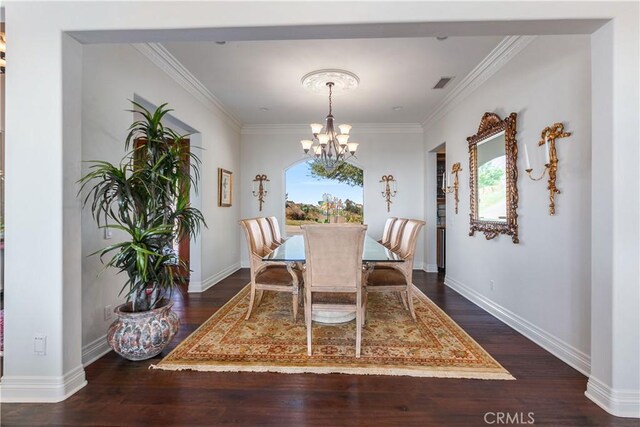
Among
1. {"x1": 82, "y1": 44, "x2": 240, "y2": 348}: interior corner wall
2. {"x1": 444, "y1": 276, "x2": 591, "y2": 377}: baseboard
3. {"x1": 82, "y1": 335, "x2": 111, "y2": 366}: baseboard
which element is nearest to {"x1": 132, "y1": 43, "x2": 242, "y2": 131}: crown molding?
{"x1": 82, "y1": 44, "x2": 240, "y2": 348}: interior corner wall

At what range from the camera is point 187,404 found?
1.74 m

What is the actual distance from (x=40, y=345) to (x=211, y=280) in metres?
2.61

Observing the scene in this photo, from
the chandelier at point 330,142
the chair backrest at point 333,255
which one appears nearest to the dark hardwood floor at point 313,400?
the chair backrest at point 333,255

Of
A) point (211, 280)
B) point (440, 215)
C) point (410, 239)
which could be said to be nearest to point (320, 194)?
point (440, 215)

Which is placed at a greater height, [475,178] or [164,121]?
[164,121]

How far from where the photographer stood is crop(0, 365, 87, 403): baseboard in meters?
1.76

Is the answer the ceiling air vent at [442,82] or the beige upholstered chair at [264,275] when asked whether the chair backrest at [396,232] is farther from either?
the ceiling air vent at [442,82]

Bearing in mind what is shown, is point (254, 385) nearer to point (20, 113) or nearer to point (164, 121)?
point (20, 113)

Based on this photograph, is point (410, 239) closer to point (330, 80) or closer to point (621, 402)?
point (621, 402)

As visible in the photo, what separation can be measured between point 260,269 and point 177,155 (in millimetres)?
1384

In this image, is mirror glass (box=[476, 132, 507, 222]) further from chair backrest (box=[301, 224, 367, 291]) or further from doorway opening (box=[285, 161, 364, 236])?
doorway opening (box=[285, 161, 364, 236])

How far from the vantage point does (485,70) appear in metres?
3.30

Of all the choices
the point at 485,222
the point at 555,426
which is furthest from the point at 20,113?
the point at 485,222

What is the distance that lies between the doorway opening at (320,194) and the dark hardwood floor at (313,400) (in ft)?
13.0
